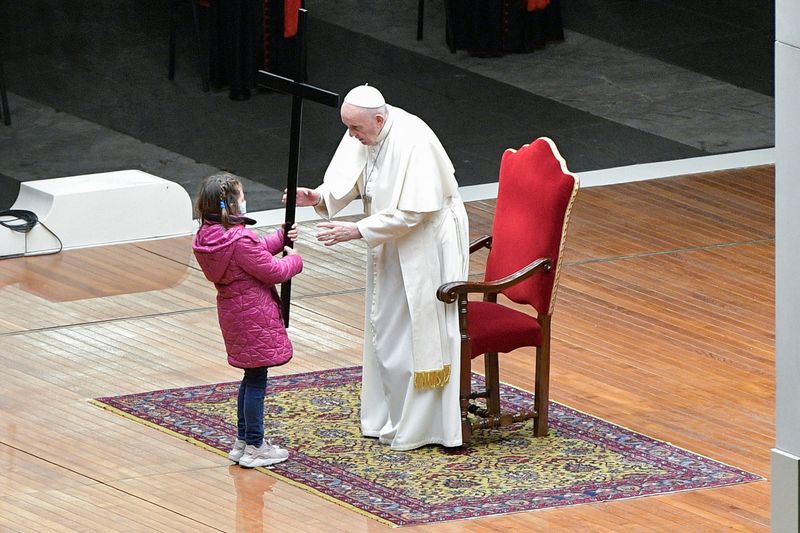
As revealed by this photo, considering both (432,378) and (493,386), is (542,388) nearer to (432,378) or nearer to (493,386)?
(493,386)

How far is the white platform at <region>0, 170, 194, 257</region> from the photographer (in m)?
10.1

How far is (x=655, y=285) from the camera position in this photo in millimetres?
9500

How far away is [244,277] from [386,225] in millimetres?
603

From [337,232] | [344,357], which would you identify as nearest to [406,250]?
[337,232]

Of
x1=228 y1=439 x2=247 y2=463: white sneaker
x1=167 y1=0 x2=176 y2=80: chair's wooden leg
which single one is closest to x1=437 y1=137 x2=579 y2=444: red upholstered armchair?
x1=228 y1=439 x2=247 y2=463: white sneaker

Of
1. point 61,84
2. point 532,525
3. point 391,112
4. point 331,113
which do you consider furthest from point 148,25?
point 532,525

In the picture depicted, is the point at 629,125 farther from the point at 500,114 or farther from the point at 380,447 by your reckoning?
the point at 380,447

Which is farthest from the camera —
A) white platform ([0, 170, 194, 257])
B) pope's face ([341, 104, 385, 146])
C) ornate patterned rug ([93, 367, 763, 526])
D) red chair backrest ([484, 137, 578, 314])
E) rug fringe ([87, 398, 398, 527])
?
white platform ([0, 170, 194, 257])

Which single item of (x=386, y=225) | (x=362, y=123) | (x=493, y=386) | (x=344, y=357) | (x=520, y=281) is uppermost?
(x=362, y=123)

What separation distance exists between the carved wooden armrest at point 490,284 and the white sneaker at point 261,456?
85cm

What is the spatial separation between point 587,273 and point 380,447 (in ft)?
9.72

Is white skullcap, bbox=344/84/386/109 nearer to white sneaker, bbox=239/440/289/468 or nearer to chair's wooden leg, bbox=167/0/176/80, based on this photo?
white sneaker, bbox=239/440/289/468

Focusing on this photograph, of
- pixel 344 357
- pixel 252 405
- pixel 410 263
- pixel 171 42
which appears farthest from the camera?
pixel 171 42

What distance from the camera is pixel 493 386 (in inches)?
285
